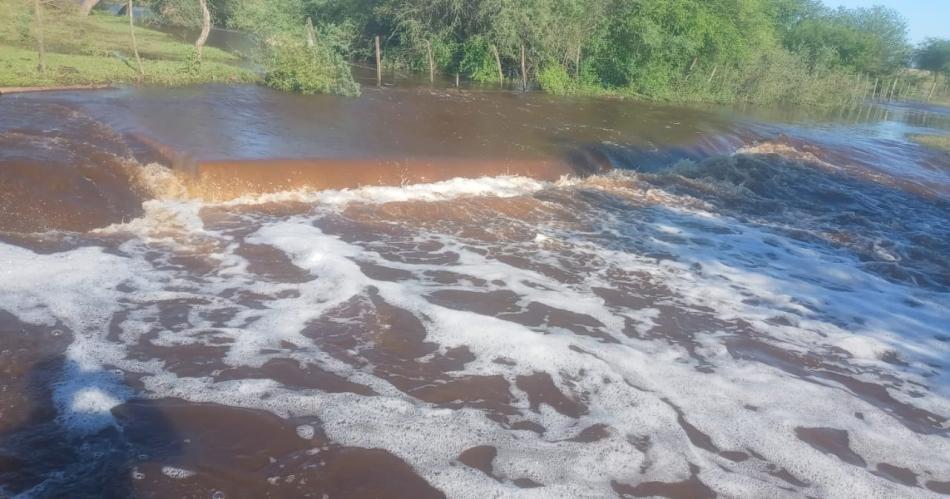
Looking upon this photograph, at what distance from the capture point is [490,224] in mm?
8852

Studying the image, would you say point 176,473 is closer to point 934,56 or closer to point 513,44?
point 513,44

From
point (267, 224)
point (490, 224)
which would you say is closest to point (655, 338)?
point (490, 224)

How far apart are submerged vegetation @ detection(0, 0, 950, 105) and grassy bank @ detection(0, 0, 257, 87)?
89 mm

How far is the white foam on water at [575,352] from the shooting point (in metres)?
4.22

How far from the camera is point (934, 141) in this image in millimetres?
22281

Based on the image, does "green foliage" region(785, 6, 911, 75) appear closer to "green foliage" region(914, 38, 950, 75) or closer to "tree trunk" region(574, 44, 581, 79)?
"green foliage" region(914, 38, 950, 75)

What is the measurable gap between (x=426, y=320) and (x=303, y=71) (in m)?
10.2

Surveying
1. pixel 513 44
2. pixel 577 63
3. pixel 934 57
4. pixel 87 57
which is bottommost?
pixel 87 57

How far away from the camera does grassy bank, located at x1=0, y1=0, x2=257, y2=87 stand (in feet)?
40.1

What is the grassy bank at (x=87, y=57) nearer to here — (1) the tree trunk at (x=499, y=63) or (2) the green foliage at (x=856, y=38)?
(1) the tree trunk at (x=499, y=63)

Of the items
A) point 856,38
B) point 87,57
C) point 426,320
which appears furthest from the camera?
point 856,38

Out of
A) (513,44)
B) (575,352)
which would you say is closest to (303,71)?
(513,44)

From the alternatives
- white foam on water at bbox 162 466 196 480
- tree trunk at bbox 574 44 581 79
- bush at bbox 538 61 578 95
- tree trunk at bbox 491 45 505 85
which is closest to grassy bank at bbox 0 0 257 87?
tree trunk at bbox 491 45 505 85

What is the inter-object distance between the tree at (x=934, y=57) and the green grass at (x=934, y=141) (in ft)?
109
